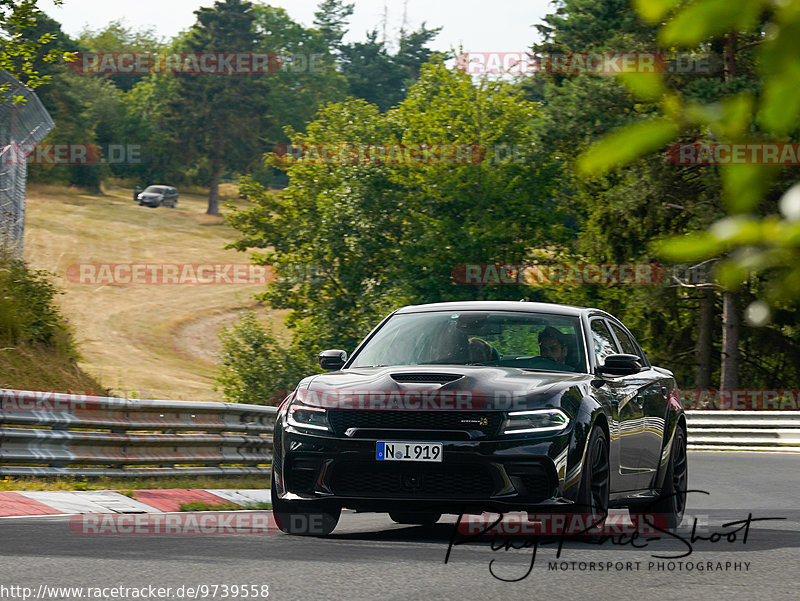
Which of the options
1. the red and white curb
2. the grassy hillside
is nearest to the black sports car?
the red and white curb

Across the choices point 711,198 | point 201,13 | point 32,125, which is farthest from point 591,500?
point 201,13

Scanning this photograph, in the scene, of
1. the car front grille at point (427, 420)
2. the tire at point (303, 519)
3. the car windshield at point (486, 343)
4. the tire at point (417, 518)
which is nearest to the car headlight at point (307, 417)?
the car front grille at point (427, 420)

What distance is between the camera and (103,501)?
10.0 m

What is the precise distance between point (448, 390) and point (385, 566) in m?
1.28

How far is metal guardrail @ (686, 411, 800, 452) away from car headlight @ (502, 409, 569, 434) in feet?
63.1

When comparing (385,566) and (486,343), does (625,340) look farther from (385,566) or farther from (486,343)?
(385,566)

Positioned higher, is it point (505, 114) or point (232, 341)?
point (505, 114)

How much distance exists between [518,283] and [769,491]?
3658 centimetres

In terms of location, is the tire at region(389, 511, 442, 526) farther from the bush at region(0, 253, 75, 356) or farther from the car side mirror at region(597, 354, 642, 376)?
the bush at region(0, 253, 75, 356)

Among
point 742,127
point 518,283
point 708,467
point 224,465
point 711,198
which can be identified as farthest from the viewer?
point 518,283

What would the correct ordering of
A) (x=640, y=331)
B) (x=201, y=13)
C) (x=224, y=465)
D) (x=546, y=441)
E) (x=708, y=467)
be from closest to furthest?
1. (x=546, y=441)
2. (x=224, y=465)
3. (x=708, y=467)
4. (x=640, y=331)
5. (x=201, y=13)

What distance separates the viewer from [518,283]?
5072 centimetres

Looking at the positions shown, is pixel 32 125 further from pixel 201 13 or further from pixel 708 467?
pixel 201 13

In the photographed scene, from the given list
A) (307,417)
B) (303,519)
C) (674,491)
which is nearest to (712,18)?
(307,417)
